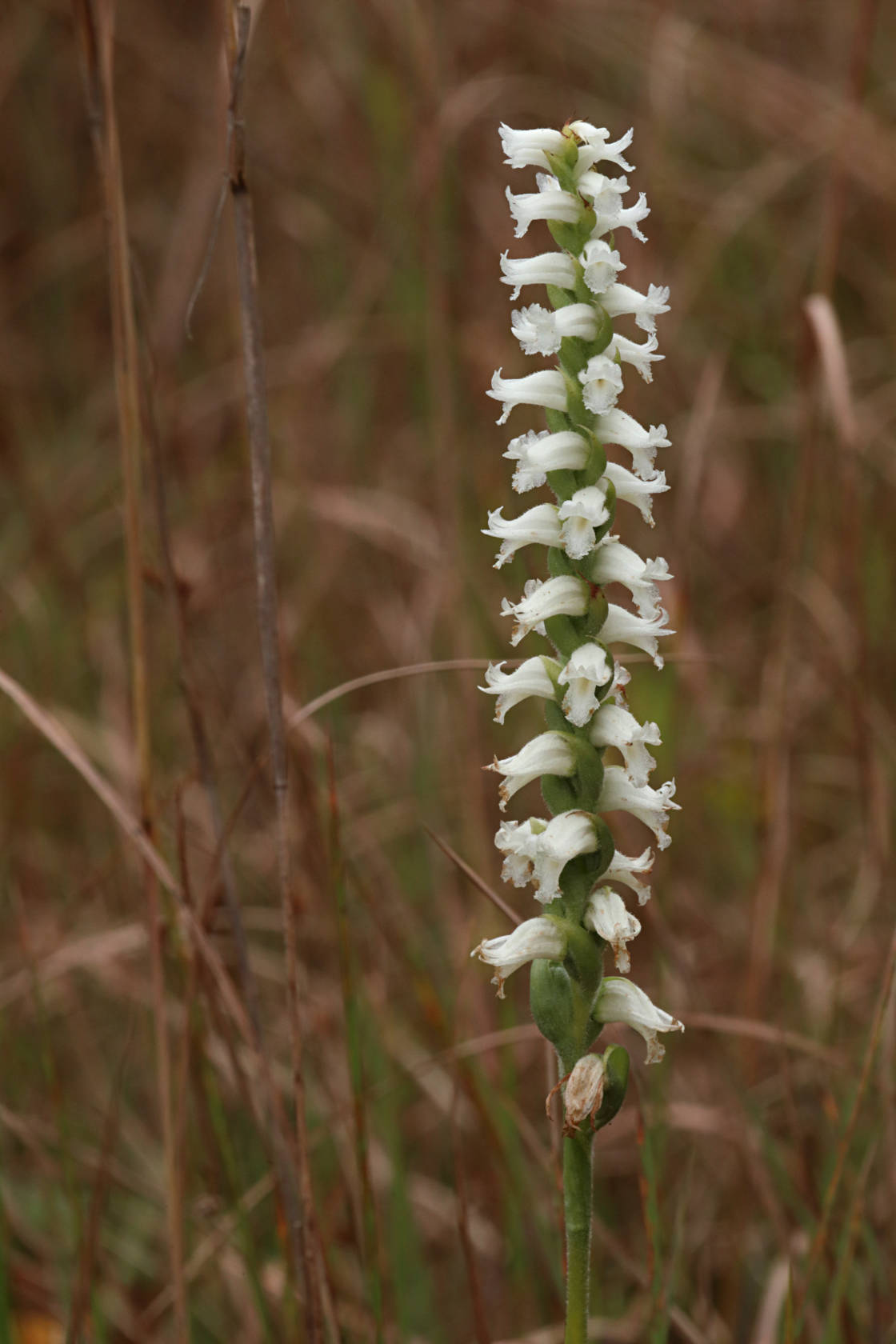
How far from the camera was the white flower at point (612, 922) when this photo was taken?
1.36 meters

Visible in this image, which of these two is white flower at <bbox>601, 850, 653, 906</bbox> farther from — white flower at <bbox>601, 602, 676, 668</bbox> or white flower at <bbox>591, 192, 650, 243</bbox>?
white flower at <bbox>591, 192, 650, 243</bbox>

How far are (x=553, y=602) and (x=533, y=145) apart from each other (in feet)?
1.50

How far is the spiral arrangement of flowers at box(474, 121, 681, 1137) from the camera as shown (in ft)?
4.49

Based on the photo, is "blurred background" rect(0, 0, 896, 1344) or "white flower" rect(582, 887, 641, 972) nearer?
"white flower" rect(582, 887, 641, 972)

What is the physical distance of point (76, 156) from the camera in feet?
21.3

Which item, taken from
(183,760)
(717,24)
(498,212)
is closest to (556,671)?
(183,760)

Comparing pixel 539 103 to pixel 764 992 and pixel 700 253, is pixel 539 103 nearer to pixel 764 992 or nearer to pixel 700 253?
pixel 700 253

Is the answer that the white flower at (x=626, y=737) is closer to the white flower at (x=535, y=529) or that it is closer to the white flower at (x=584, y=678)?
the white flower at (x=584, y=678)

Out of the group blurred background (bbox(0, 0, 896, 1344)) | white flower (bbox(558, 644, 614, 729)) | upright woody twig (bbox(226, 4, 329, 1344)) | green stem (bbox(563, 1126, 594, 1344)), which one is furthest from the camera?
blurred background (bbox(0, 0, 896, 1344))

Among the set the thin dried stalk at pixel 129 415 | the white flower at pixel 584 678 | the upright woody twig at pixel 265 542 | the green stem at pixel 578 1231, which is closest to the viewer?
the white flower at pixel 584 678

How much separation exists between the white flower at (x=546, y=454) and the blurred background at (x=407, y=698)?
0.52m

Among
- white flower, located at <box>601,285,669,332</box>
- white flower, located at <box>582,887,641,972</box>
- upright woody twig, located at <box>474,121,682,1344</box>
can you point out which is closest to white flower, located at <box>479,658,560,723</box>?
upright woody twig, located at <box>474,121,682,1344</box>

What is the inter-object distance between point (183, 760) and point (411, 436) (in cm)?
163

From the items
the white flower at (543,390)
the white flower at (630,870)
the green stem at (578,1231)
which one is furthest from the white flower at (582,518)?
the green stem at (578,1231)
